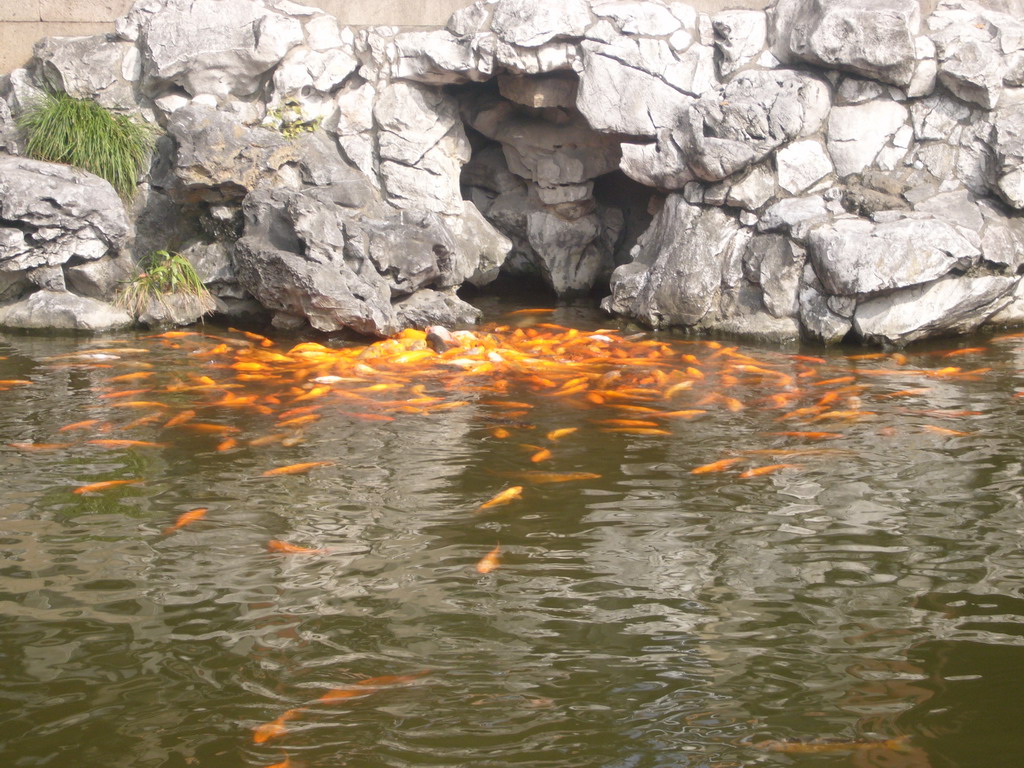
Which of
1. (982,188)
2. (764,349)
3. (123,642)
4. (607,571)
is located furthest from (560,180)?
(123,642)

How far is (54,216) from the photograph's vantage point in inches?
372

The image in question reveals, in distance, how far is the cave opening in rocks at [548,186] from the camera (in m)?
11.1

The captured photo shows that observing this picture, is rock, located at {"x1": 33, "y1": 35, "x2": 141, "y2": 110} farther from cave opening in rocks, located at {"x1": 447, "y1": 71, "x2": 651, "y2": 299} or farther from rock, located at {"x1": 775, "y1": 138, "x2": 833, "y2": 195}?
rock, located at {"x1": 775, "y1": 138, "x2": 833, "y2": 195}

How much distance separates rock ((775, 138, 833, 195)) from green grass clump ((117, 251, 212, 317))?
5637 millimetres

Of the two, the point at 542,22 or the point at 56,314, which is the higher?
the point at 542,22

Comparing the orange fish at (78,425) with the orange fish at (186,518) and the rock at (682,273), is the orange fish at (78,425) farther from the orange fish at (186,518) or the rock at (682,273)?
the rock at (682,273)

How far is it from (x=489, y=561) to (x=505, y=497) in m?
0.81

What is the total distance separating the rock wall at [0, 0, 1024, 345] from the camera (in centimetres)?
921

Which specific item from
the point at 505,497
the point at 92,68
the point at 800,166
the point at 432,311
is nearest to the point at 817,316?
the point at 800,166

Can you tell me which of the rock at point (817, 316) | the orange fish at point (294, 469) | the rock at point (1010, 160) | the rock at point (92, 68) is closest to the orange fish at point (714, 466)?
the orange fish at point (294, 469)

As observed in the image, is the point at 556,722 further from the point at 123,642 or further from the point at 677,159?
the point at 677,159

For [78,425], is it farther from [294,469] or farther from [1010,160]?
[1010,160]

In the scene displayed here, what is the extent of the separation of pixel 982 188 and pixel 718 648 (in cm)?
760

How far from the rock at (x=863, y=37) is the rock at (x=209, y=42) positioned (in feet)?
17.0
